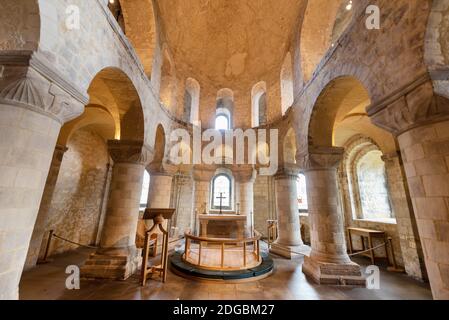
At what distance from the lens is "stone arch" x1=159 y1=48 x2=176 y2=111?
8094mm

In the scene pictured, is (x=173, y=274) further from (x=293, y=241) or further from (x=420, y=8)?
(x=420, y=8)

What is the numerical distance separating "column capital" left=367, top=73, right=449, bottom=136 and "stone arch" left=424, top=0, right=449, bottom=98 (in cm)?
9

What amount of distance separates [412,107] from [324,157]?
2.74 metres

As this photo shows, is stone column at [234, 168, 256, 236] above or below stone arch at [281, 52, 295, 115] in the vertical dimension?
below

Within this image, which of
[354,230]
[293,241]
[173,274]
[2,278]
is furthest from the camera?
[354,230]

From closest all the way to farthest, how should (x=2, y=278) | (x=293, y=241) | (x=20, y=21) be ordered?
(x=2, y=278) → (x=20, y=21) → (x=293, y=241)

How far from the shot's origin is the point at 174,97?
854cm

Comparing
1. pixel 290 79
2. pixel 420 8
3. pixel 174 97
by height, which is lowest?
pixel 420 8

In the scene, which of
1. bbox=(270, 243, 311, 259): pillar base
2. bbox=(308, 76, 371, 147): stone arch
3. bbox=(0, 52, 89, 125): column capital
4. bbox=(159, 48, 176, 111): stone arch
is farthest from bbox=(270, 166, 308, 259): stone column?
bbox=(0, 52, 89, 125): column capital

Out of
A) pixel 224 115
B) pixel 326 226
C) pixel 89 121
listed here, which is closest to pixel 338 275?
pixel 326 226

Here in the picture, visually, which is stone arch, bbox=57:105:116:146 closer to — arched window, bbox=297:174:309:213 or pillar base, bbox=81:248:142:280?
pillar base, bbox=81:248:142:280

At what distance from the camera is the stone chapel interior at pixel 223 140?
226 cm
